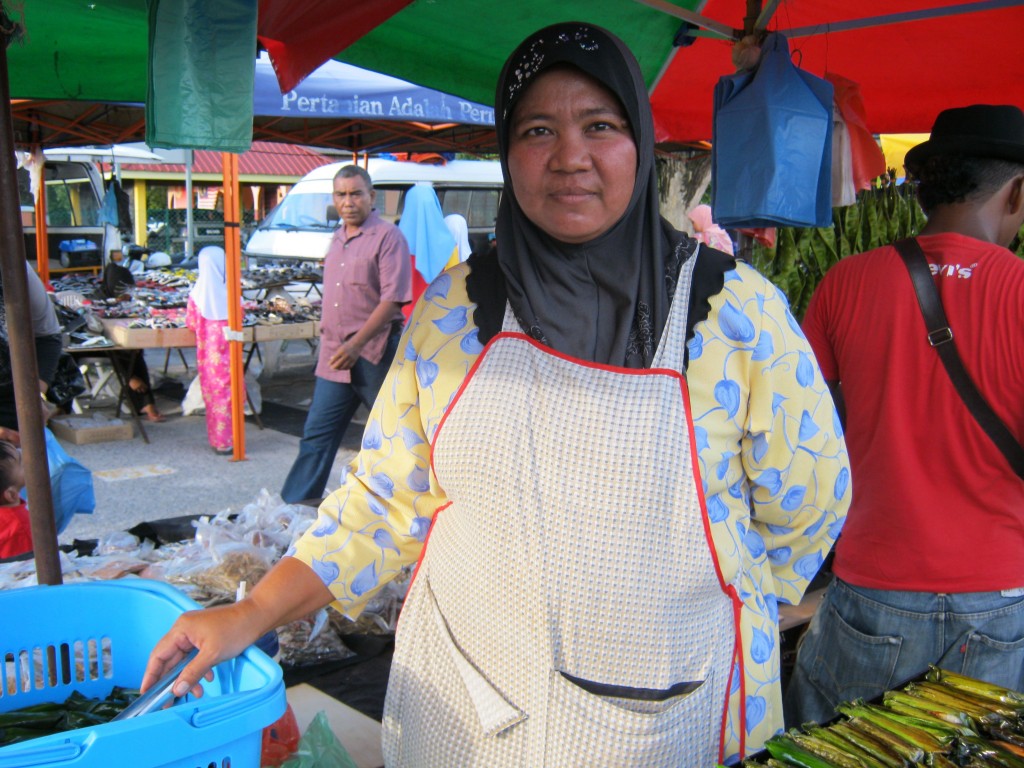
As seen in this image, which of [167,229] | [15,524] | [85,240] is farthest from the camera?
[167,229]

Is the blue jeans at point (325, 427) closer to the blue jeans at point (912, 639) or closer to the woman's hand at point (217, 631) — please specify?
the blue jeans at point (912, 639)

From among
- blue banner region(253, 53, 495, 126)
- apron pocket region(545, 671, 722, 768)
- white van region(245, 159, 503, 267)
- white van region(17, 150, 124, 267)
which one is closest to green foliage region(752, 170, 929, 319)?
blue banner region(253, 53, 495, 126)

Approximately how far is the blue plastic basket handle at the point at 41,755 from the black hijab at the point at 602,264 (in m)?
0.83

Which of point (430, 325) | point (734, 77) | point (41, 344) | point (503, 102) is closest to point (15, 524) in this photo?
point (41, 344)

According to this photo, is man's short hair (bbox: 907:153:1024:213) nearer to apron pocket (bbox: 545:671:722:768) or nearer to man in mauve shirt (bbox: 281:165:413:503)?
apron pocket (bbox: 545:671:722:768)

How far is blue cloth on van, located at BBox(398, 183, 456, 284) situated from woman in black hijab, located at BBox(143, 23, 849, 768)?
651 cm

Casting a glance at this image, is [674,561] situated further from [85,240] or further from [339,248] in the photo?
[85,240]

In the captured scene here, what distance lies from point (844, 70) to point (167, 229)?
2230 cm

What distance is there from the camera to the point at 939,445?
1992 millimetres

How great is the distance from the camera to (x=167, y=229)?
23344mm

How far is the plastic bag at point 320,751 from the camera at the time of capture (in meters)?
1.91

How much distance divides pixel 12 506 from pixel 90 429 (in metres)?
4.31

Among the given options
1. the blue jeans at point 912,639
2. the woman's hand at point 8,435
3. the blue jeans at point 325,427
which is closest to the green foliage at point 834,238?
the blue jeans at point 912,639

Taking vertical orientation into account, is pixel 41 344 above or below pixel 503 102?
below
